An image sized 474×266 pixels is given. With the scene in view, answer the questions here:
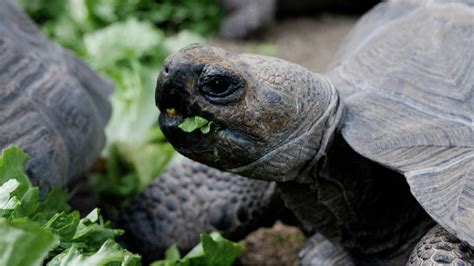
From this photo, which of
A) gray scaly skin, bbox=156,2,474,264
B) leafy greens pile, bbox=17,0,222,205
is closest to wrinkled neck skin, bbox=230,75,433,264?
gray scaly skin, bbox=156,2,474,264

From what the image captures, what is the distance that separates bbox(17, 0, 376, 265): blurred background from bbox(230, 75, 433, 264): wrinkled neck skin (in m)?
0.58

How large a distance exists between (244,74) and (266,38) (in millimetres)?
3544

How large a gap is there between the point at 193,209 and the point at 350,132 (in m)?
0.81

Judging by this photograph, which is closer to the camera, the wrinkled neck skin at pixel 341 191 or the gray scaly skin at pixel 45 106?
the wrinkled neck skin at pixel 341 191

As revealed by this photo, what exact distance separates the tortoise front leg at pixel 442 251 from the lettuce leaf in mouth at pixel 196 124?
561 millimetres

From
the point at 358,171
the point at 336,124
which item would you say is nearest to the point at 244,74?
→ the point at 336,124

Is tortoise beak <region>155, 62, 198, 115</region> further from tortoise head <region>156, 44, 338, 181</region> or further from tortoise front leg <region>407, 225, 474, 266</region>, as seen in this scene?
tortoise front leg <region>407, 225, 474, 266</region>

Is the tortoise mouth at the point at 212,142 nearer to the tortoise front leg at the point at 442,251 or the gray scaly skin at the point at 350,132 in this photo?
the gray scaly skin at the point at 350,132

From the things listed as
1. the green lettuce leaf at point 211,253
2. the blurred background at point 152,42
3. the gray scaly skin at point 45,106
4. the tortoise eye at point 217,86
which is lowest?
the blurred background at point 152,42

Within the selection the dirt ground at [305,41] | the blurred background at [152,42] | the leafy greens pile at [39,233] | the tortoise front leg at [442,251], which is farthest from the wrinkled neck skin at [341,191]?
the dirt ground at [305,41]

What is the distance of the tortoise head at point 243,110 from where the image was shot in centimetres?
158

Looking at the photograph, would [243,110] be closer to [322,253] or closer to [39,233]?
[39,233]

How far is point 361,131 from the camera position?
5.77ft

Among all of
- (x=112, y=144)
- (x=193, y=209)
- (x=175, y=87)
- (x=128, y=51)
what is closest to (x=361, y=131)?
(x=175, y=87)
